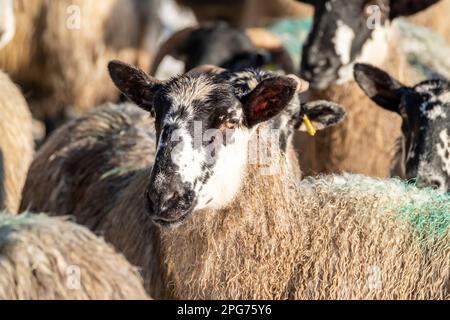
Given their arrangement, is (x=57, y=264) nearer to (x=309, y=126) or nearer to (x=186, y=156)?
(x=186, y=156)

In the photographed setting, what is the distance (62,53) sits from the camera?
10055 mm

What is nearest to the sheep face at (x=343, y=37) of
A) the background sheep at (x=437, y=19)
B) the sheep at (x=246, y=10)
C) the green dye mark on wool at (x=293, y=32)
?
the green dye mark on wool at (x=293, y=32)

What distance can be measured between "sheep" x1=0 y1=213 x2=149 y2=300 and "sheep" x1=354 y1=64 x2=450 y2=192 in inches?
70.1

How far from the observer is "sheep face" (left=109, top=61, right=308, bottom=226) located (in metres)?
5.32

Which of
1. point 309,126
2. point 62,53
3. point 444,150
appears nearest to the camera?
point 309,126

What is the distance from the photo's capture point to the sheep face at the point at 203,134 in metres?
5.32

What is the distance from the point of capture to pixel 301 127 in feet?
20.6

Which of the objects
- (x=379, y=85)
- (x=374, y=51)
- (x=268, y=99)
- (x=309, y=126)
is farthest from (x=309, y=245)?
(x=374, y=51)

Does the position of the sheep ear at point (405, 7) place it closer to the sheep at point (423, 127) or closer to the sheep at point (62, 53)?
the sheep at point (423, 127)

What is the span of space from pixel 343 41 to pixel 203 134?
2.42 metres

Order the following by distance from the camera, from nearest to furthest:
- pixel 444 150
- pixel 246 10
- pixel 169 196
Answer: pixel 169 196 → pixel 444 150 → pixel 246 10

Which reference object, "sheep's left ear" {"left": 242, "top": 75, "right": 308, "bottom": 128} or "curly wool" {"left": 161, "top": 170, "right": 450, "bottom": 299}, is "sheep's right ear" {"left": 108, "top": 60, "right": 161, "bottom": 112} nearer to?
"sheep's left ear" {"left": 242, "top": 75, "right": 308, "bottom": 128}

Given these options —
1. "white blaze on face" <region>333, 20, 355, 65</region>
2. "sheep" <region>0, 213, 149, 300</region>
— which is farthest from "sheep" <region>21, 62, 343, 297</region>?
"sheep" <region>0, 213, 149, 300</region>
